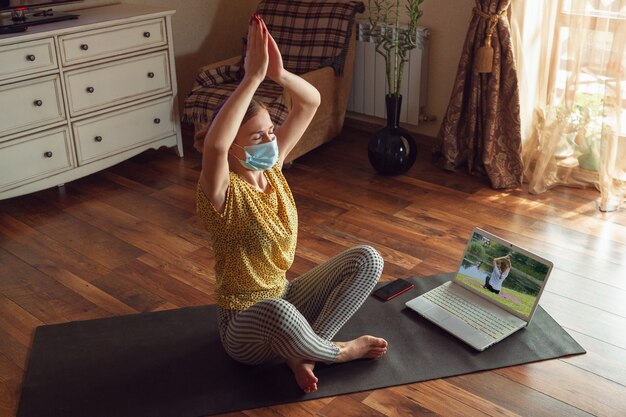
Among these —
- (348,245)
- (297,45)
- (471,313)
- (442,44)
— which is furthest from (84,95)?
(471,313)

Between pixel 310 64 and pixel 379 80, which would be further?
pixel 379 80

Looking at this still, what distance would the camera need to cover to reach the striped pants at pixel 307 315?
211 centimetres

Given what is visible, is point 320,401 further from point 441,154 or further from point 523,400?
point 441,154

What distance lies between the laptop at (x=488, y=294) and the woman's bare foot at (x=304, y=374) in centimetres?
54

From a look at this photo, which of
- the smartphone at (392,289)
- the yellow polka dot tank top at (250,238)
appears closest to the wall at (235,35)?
the smartphone at (392,289)

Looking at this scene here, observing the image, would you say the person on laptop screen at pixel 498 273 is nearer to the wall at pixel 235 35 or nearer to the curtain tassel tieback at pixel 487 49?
the curtain tassel tieback at pixel 487 49

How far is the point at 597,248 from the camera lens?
10.1ft

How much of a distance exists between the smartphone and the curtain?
1.13 m

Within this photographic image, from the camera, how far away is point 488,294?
2.60 metres

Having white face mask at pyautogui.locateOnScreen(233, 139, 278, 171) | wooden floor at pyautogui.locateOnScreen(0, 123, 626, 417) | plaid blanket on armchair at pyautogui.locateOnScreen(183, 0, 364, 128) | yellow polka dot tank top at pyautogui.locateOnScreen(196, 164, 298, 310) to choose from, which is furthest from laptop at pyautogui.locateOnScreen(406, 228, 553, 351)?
plaid blanket on armchair at pyautogui.locateOnScreen(183, 0, 364, 128)

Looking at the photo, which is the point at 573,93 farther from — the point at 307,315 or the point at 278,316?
the point at 278,316

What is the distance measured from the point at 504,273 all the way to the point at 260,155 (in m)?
0.99

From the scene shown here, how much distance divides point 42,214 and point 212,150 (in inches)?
73.3

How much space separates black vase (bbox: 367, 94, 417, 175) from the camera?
3816 millimetres
